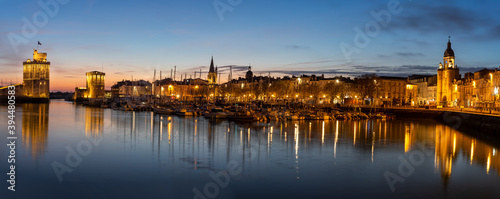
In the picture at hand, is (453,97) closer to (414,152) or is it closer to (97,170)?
(414,152)

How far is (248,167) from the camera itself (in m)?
17.4

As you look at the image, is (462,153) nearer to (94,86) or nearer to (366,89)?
(366,89)

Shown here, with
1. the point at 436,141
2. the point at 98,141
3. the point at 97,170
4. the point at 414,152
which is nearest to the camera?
the point at 97,170

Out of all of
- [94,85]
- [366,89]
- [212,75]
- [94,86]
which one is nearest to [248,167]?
[366,89]

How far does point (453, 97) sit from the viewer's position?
2643 inches

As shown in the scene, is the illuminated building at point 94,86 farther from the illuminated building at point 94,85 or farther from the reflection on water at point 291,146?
the reflection on water at point 291,146

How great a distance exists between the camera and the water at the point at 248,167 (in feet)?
45.0

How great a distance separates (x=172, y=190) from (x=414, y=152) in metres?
15.2

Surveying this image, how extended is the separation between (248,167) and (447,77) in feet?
198

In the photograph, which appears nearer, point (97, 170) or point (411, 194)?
point (411, 194)

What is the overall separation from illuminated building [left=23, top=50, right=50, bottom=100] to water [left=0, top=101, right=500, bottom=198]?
374 ft

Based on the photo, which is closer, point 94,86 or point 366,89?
point 366,89

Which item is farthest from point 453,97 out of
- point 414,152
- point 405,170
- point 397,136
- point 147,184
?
point 147,184

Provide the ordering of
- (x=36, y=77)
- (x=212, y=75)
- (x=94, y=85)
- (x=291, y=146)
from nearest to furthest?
(x=291, y=146) → (x=36, y=77) → (x=212, y=75) → (x=94, y=85)
